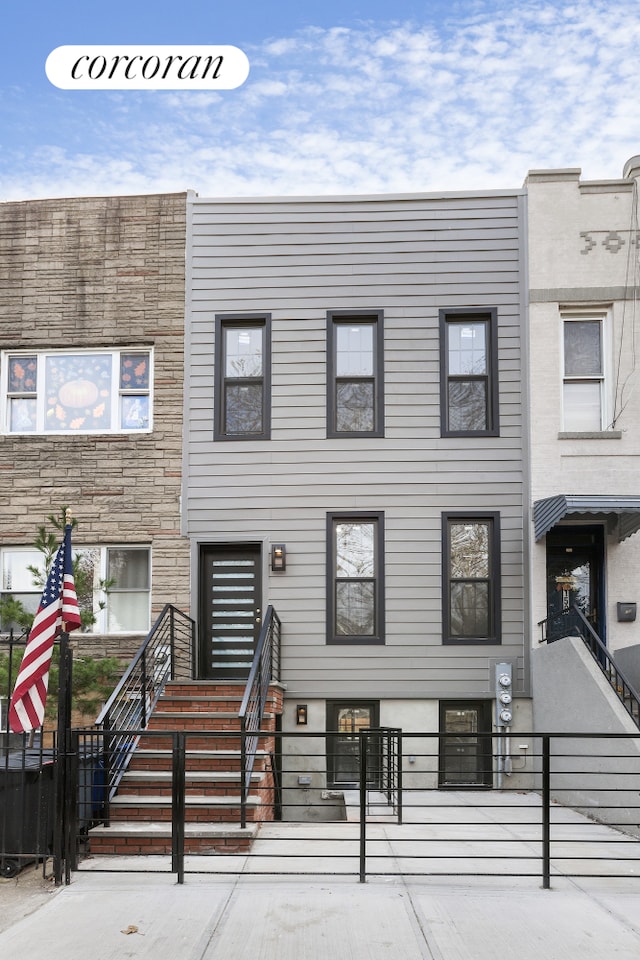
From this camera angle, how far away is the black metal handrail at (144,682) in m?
8.85

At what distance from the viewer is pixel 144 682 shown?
10.1 metres

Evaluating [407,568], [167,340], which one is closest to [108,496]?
[167,340]

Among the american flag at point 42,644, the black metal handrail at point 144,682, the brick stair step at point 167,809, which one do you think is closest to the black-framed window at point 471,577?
the black metal handrail at point 144,682

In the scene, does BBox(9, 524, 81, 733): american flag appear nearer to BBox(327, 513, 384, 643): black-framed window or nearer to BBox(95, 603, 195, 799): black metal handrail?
BBox(95, 603, 195, 799): black metal handrail

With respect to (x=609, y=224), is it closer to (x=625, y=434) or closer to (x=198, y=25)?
(x=625, y=434)

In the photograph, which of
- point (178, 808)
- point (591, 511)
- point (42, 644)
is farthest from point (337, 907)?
point (591, 511)

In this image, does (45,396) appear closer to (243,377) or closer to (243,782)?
(243,377)

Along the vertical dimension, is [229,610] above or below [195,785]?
above

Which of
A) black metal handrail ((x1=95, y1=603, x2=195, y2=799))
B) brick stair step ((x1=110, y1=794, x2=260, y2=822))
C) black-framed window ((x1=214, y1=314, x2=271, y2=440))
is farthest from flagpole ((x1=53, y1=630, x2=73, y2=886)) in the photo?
black-framed window ((x1=214, y1=314, x2=271, y2=440))

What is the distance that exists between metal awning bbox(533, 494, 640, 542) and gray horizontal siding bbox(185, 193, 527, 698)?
0.59 meters

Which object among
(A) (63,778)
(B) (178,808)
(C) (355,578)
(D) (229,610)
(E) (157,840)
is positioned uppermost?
(C) (355,578)

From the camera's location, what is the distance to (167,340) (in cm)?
1266

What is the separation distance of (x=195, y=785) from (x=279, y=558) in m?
4.01

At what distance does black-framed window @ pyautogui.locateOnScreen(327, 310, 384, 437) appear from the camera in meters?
12.5
